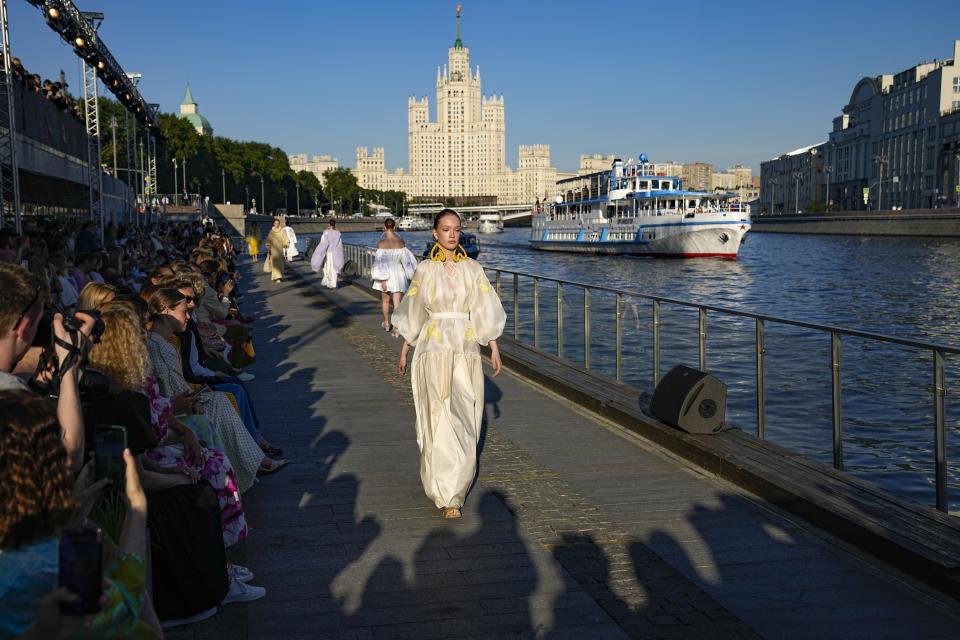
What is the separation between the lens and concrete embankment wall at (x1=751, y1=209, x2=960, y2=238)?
8462 cm

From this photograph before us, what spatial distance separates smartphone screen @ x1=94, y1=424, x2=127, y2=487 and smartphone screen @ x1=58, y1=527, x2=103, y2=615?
873 millimetres

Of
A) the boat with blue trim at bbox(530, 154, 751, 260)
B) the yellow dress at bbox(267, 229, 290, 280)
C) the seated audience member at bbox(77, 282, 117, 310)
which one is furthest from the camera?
the boat with blue trim at bbox(530, 154, 751, 260)

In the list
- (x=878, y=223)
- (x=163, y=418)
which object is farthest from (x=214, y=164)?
(x=163, y=418)

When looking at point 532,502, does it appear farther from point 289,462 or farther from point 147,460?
point 147,460

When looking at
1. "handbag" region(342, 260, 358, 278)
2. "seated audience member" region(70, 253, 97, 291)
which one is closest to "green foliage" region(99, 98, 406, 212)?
"handbag" region(342, 260, 358, 278)

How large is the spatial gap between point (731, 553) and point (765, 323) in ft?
10.6

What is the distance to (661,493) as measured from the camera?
21.0ft

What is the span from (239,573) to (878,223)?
100017 millimetres

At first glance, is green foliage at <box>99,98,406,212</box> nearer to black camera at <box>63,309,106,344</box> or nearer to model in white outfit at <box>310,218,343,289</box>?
model in white outfit at <box>310,218,343,289</box>

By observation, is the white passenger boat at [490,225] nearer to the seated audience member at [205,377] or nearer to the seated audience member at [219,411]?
the seated audience member at [205,377]

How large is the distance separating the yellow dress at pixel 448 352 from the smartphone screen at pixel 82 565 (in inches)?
158

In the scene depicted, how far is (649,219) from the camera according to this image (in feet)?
225

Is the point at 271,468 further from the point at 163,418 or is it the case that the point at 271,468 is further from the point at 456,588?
the point at 456,588

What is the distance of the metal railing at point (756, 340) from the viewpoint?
246 inches
